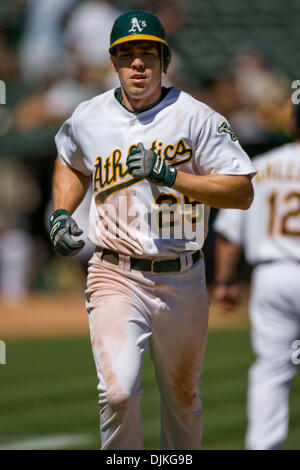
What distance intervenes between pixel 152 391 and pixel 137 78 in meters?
4.97

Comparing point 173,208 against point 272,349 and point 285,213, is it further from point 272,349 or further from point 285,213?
point 272,349

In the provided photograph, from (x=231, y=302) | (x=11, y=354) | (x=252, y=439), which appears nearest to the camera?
(x=252, y=439)

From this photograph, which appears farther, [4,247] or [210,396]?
[4,247]

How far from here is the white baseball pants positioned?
377 centimetres

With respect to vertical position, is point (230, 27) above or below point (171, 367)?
above

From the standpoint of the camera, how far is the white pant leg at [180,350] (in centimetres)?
402

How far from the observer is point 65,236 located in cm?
385

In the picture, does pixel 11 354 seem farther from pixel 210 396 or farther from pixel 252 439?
pixel 252 439

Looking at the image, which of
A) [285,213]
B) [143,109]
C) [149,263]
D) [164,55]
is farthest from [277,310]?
[164,55]

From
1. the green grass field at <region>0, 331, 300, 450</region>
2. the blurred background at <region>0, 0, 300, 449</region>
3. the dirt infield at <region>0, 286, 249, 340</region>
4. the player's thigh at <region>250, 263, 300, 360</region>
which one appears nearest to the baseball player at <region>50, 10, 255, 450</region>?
the player's thigh at <region>250, 263, 300, 360</region>

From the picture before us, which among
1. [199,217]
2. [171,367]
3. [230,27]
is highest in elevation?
[230,27]

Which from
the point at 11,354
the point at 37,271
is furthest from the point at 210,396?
the point at 37,271

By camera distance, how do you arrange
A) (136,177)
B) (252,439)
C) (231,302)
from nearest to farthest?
(136,177)
(252,439)
(231,302)

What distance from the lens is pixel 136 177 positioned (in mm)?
A: 3740
